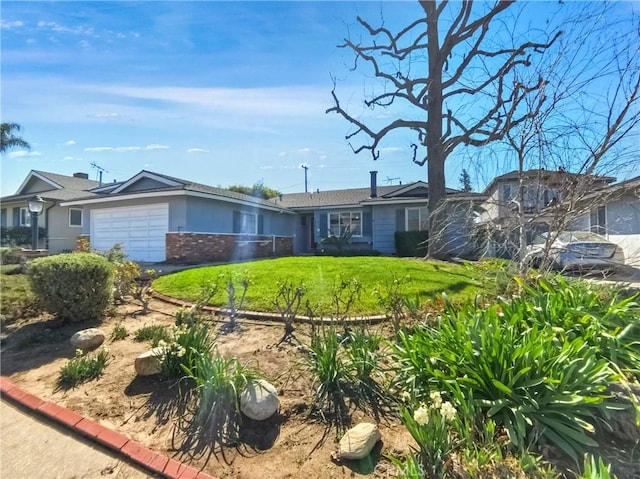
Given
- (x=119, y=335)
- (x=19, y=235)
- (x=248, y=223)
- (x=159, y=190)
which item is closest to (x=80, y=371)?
(x=119, y=335)

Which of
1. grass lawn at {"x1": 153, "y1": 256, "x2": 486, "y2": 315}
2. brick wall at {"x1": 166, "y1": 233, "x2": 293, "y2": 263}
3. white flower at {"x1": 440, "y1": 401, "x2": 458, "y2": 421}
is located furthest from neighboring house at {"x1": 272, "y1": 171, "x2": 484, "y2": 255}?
white flower at {"x1": 440, "y1": 401, "x2": 458, "y2": 421}

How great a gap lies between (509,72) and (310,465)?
6.10 m

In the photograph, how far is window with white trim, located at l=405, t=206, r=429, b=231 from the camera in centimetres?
1919

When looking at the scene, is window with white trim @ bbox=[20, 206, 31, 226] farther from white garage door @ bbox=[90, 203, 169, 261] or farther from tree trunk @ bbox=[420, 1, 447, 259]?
tree trunk @ bbox=[420, 1, 447, 259]

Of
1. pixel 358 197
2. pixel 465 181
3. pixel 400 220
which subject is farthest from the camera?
pixel 358 197

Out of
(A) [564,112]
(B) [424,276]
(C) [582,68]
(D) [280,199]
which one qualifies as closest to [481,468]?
(A) [564,112]

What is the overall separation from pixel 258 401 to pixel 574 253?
548 centimetres

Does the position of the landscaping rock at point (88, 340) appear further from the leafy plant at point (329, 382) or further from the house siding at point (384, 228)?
the house siding at point (384, 228)

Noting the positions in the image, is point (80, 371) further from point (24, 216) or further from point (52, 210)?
point (24, 216)

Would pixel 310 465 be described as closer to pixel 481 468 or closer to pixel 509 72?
pixel 481 468

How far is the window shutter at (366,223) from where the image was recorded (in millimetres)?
21062

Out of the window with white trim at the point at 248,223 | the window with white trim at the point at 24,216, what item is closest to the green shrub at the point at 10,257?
the window with white trim at the point at 248,223

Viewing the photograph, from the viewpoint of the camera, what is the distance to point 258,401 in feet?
9.95

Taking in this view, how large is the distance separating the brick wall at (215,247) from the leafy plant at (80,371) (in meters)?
11.3
